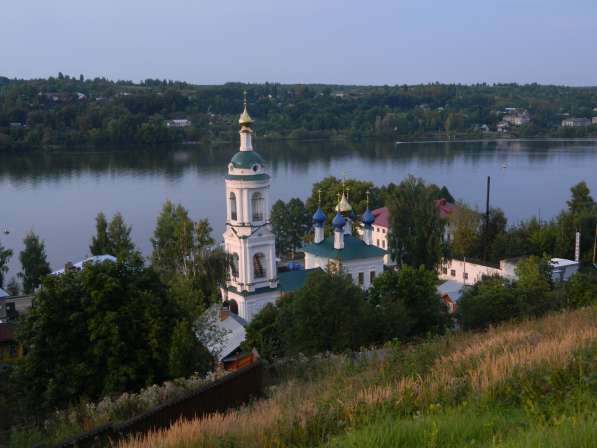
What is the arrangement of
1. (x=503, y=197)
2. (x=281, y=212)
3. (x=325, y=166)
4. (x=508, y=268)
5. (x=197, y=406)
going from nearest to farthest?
(x=197, y=406)
(x=508, y=268)
(x=281, y=212)
(x=503, y=197)
(x=325, y=166)

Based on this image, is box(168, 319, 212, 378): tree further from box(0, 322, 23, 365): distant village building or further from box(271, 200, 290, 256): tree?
box(271, 200, 290, 256): tree

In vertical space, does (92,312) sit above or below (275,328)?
above

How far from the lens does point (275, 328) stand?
10.5 meters

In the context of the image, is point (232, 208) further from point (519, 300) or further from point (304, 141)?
point (304, 141)

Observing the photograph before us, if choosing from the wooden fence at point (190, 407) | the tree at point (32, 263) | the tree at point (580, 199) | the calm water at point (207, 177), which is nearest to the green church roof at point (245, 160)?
the tree at point (32, 263)

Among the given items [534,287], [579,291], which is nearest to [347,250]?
[534,287]

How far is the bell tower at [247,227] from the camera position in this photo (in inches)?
549

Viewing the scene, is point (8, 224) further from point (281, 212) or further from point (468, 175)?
point (468, 175)

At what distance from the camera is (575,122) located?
81.9 meters

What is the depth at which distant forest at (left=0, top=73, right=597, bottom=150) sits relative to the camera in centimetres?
5784

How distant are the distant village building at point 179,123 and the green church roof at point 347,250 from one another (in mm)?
51300

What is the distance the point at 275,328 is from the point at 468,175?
35183 mm

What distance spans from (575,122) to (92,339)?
3296 inches

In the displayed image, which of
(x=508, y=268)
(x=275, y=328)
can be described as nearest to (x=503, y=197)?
(x=508, y=268)
